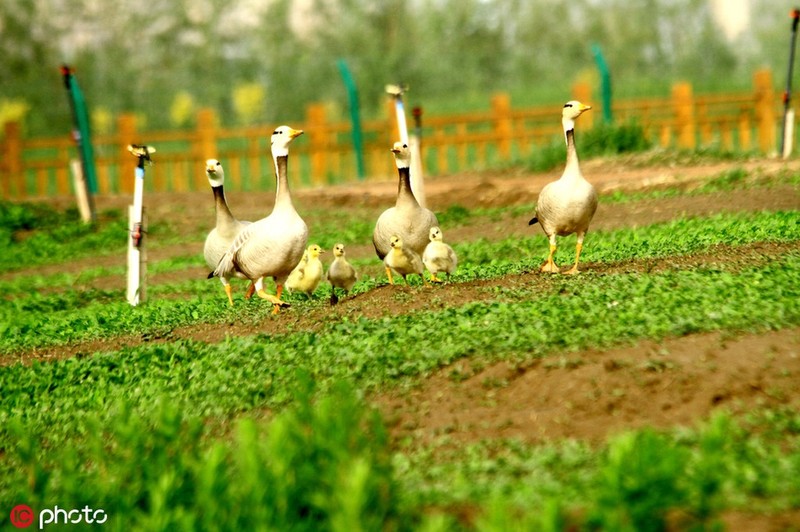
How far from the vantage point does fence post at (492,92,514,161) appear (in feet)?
82.1

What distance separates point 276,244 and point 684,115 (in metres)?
17.1

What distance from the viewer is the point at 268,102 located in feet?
112

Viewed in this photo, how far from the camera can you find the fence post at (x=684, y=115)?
25.2m

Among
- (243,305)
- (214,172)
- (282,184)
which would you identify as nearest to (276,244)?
(282,184)

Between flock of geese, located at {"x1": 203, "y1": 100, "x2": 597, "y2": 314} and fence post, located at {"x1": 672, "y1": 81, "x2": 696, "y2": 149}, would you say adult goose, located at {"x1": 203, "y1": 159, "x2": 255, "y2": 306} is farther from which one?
fence post, located at {"x1": 672, "y1": 81, "x2": 696, "y2": 149}

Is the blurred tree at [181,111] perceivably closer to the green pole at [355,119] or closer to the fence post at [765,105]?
the green pole at [355,119]

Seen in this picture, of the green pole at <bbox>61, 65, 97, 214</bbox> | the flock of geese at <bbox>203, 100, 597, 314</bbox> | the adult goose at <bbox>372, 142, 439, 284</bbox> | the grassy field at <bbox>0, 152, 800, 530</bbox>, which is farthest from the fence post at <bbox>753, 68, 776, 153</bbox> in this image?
the adult goose at <bbox>372, 142, 439, 284</bbox>

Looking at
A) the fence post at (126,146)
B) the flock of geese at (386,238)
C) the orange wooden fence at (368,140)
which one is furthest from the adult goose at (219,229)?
the fence post at (126,146)

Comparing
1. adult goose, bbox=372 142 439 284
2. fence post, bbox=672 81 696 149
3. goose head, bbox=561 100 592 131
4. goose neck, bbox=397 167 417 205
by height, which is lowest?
fence post, bbox=672 81 696 149

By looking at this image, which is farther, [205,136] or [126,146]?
[205,136]

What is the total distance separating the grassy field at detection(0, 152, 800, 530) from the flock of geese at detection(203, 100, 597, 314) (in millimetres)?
218

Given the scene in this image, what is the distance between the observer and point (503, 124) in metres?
25.2

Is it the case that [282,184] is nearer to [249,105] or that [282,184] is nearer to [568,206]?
[568,206]

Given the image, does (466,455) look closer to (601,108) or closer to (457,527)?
(457,527)
